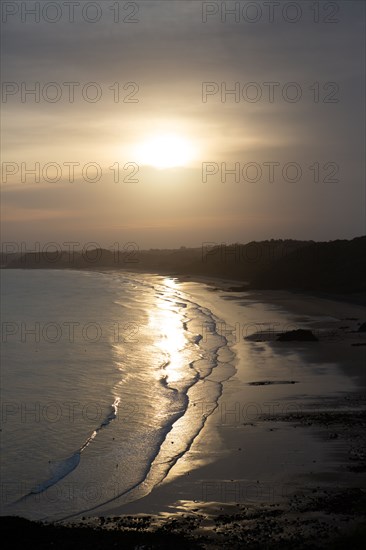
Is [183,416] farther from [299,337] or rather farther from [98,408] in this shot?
[299,337]

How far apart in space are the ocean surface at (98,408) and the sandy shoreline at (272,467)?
2.73 feet

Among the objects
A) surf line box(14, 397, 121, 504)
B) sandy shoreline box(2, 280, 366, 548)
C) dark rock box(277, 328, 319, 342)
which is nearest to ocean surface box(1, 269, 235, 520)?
surf line box(14, 397, 121, 504)

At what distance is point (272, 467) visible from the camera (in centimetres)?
1688

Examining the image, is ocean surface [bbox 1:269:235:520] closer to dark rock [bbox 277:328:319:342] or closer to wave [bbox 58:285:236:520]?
wave [bbox 58:285:236:520]

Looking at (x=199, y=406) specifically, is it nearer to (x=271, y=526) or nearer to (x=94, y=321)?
(x=271, y=526)

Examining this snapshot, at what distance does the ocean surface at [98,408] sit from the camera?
16.4m

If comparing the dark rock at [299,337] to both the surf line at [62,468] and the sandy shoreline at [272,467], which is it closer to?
the sandy shoreline at [272,467]

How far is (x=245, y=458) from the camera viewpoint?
1780 centimetres

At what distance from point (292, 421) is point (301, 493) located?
665 cm

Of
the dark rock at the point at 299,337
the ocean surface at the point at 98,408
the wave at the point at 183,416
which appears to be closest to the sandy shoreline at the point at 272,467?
the wave at the point at 183,416

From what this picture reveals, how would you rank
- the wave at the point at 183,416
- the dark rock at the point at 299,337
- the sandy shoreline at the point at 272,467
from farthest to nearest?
the dark rock at the point at 299,337, the wave at the point at 183,416, the sandy shoreline at the point at 272,467

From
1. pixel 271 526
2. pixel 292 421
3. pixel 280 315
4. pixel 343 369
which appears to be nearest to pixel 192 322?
pixel 280 315

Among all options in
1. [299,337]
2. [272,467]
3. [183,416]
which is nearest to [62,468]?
[272,467]

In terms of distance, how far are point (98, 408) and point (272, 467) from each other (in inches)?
378
